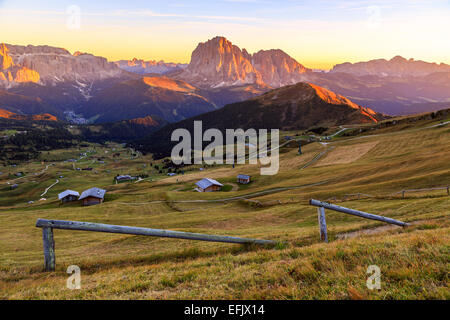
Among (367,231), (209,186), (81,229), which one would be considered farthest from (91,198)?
(367,231)

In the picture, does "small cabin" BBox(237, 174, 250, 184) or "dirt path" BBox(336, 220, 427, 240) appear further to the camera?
"small cabin" BBox(237, 174, 250, 184)

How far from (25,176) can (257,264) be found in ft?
696

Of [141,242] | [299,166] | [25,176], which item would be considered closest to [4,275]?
[141,242]

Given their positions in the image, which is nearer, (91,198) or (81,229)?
(81,229)

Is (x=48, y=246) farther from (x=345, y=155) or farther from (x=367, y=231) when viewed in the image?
(x=345, y=155)

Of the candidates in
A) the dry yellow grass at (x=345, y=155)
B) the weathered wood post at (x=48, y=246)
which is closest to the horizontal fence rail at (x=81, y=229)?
the weathered wood post at (x=48, y=246)

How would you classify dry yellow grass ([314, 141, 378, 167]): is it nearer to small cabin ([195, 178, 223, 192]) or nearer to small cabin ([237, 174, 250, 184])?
small cabin ([237, 174, 250, 184])

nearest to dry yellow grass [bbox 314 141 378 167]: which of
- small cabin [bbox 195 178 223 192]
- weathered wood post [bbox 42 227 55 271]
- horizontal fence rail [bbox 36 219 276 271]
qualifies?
small cabin [bbox 195 178 223 192]

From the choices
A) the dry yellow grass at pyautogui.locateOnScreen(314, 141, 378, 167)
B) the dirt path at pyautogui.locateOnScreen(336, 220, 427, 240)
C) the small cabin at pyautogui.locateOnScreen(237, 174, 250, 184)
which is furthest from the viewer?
the small cabin at pyautogui.locateOnScreen(237, 174, 250, 184)

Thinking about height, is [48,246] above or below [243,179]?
above

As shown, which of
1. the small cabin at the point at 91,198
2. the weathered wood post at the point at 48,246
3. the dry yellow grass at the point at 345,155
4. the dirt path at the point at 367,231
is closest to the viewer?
the weathered wood post at the point at 48,246

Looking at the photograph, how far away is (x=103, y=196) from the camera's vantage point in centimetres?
8525

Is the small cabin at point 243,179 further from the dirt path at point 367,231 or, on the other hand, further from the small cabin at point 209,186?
the dirt path at point 367,231
